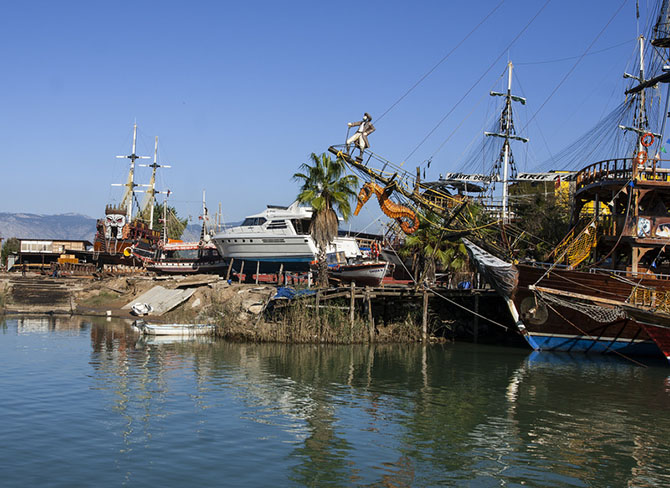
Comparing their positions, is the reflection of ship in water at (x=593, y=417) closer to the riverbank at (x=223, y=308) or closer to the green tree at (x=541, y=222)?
the riverbank at (x=223, y=308)

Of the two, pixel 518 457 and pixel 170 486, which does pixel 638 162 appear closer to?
pixel 518 457

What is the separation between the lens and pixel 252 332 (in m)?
31.4

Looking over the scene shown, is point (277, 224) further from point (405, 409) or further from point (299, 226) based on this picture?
point (405, 409)

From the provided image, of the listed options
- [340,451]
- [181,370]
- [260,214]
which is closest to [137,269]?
[260,214]

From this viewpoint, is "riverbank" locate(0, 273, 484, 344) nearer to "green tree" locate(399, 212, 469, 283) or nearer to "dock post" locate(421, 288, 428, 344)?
"dock post" locate(421, 288, 428, 344)

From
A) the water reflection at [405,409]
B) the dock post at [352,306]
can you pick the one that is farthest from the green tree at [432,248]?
the water reflection at [405,409]

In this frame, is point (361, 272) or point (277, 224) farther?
point (277, 224)

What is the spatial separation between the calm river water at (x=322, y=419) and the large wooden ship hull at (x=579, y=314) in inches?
45.5

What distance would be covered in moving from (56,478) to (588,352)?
2466cm

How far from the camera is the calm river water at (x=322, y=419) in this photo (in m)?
13.4

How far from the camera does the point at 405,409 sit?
1919 centimetres

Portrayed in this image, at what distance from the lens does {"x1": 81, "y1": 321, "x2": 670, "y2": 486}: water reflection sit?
14094 mm

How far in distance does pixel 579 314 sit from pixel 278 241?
2571 cm

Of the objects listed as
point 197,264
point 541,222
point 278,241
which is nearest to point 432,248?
point 541,222
